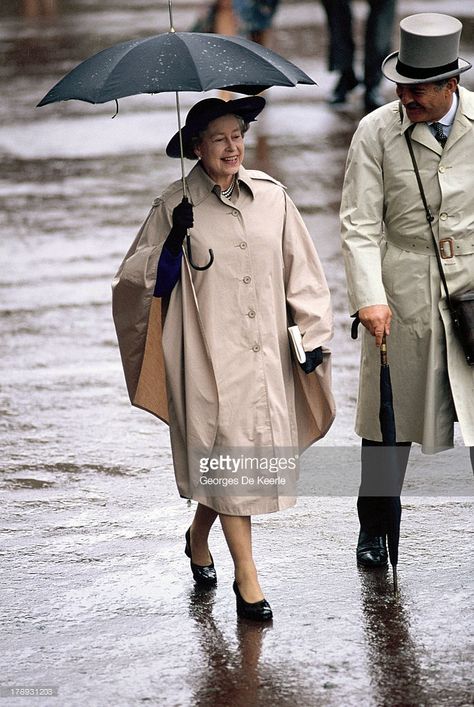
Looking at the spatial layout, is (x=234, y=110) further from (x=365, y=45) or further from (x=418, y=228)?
(x=365, y=45)

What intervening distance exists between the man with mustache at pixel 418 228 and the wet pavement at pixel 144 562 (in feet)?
2.07

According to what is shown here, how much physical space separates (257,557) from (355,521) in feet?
1.80

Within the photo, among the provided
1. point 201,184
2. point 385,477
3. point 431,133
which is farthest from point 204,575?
point 431,133

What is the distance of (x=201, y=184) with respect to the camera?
554cm

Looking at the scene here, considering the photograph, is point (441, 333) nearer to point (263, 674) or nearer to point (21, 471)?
point (263, 674)

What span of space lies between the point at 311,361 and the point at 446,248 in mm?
681

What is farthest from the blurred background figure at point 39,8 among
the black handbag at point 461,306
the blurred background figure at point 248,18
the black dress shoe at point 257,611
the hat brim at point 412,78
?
the black dress shoe at point 257,611

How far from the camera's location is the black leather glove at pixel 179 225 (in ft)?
17.4

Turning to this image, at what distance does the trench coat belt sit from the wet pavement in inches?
46.6

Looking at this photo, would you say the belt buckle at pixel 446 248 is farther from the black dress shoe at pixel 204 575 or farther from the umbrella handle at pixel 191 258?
the black dress shoe at pixel 204 575

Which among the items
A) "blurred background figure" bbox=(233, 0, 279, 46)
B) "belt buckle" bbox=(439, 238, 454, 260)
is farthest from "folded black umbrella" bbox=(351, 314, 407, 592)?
"blurred background figure" bbox=(233, 0, 279, 46)

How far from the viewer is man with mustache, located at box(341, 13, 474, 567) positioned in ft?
18.2

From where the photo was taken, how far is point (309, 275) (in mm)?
5566

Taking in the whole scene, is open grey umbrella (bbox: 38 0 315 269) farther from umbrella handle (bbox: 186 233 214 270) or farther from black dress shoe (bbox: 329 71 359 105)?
black dress shoe (bbox: 329 71 359 105)
